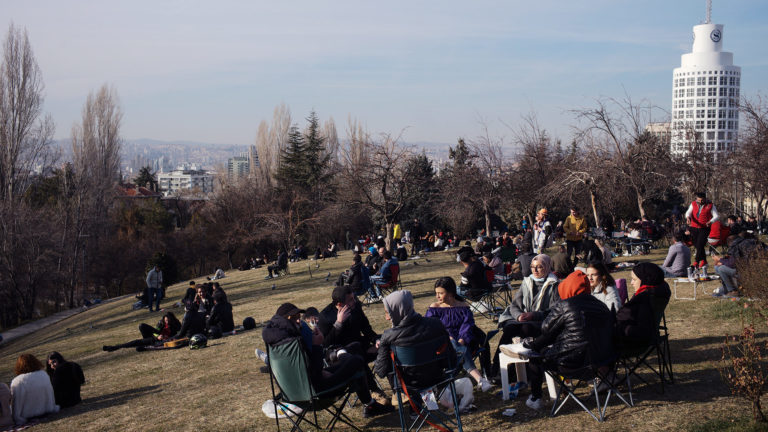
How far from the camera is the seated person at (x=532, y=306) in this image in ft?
19.9

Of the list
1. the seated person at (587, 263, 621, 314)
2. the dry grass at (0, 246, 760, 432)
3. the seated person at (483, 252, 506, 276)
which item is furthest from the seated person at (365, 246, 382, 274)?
the seated person at (587, 263, 621, 314)

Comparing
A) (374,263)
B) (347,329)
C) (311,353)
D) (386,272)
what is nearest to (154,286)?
(374,263)

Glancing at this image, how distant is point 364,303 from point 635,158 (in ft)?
35.9

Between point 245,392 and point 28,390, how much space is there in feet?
8.67

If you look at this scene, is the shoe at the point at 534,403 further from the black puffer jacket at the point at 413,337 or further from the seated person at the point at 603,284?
the seated person at the point at 603,284

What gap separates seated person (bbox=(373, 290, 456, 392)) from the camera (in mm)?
4998

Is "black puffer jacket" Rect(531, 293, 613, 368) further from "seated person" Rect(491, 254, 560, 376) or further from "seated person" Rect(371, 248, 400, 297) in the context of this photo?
"seated person" Rect(371, 248, 400, 297)

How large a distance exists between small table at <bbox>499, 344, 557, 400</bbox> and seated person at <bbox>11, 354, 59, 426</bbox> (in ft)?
18.1

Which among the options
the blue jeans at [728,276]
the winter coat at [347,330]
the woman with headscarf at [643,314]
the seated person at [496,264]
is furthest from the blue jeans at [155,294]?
the woman with headscarf at [643,314]

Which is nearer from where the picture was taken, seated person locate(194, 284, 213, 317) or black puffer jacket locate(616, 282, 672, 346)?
black puffer jacket locate(616, 282, 672, 346)

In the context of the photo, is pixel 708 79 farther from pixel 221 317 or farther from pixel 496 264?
pixel 221 317

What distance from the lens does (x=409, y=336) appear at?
4.99m

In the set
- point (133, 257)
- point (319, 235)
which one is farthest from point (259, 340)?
point (133, 257)

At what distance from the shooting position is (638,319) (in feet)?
17.7
